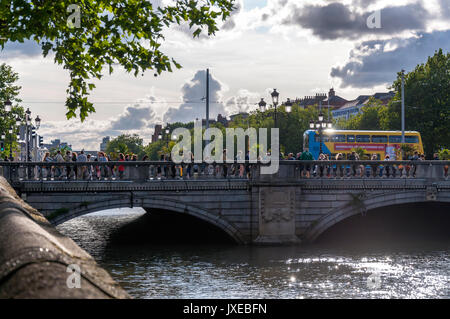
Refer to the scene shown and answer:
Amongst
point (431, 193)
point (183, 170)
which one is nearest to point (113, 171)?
point (183, 170)

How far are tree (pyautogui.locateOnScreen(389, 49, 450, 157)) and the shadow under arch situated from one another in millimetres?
35120

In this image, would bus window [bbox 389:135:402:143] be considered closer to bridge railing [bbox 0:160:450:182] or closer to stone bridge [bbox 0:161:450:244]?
bridge railing [bbox 0:160:450:182]

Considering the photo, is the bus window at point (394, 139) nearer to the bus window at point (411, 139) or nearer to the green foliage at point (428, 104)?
the bus window at point (411, 139)

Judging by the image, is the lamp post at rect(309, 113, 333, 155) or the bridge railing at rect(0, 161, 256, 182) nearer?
Answer: the bridge railing at rect(0, 161, 256, 182)

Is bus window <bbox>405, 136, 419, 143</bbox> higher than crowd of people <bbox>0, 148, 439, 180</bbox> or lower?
higher

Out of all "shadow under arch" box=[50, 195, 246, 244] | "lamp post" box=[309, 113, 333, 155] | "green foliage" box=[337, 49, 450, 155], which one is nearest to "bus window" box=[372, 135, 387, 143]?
"lamp post" box=[309, 113, 333, 155]

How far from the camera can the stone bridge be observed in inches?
826

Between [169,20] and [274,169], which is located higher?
[169,20]

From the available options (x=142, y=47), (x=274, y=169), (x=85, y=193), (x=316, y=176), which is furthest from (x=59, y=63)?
(x=316, y=176)

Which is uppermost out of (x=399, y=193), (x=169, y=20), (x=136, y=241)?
(x=169, y=20)
